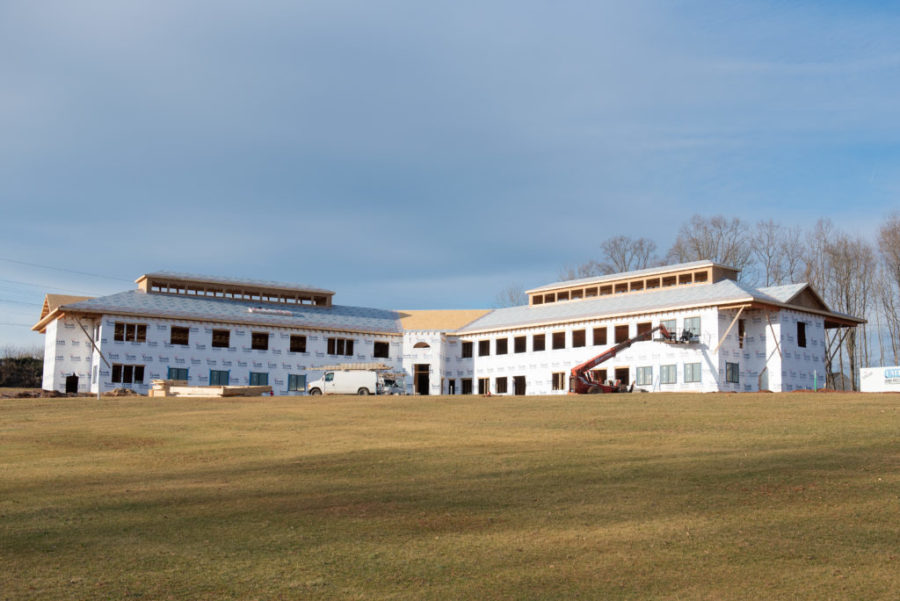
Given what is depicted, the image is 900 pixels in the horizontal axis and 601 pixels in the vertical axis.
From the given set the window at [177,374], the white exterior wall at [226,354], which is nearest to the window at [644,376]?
the white exterior wall at [226,354]

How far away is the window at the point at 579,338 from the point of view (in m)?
57.7

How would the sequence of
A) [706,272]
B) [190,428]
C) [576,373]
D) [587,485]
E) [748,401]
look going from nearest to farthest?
[587,485] → [190,428] → [748,401] → [576,373] → [706,272]

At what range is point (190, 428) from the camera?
2734cm

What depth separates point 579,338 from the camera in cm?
5803

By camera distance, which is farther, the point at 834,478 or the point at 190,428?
the point at 190,428

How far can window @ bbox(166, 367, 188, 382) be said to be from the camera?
5744cm

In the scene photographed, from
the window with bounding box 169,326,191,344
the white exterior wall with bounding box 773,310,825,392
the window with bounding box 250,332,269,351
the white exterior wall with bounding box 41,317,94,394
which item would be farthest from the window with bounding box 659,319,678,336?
the white exterior wall with bounding box 41,317,94,394

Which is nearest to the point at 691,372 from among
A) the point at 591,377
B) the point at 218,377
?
the point at 591,377

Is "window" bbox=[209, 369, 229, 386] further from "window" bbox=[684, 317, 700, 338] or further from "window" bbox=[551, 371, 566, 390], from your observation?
"window" bbox=[684, 317, 700, 338]

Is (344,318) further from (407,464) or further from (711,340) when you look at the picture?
(407,464)

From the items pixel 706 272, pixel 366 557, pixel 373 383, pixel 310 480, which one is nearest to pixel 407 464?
pixel 310 480

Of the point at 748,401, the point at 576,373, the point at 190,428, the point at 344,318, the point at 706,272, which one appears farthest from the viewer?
the point at 344,318

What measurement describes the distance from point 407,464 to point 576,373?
95.2ft

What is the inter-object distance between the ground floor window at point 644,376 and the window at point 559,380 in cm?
607
